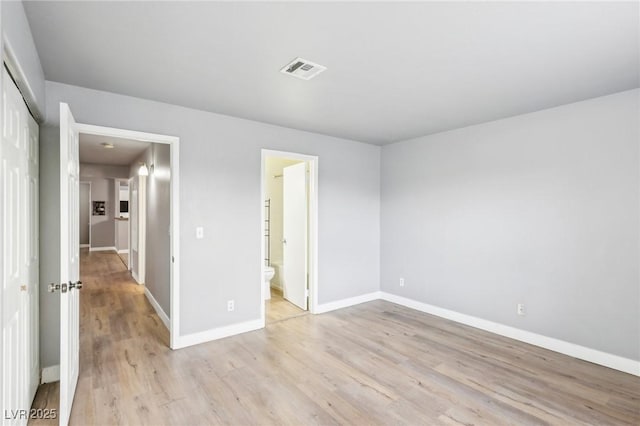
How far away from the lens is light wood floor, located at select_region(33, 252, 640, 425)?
7.48 ft

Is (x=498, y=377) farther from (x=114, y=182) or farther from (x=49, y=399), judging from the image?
(x=114, y=182)

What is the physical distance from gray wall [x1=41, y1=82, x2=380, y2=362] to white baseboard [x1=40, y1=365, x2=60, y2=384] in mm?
281

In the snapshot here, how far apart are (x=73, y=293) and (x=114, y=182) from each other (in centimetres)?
976

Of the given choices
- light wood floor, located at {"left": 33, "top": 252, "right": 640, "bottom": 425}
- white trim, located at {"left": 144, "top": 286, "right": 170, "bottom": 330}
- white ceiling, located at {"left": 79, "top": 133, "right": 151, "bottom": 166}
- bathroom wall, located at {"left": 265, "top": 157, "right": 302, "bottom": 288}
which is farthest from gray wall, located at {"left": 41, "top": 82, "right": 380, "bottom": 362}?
white ceiling, located at {"left": 79, "top": 133, "right": 151, "bottom": 166}

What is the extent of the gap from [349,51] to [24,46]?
73.2 inches

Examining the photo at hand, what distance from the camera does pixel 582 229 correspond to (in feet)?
10.3

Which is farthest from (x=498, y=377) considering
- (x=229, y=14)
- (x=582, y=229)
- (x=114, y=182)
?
(x=114, y=182)

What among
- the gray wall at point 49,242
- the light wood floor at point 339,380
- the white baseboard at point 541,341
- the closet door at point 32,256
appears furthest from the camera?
the white baseboard at point 541,341

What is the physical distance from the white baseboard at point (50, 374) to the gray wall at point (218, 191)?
281mm

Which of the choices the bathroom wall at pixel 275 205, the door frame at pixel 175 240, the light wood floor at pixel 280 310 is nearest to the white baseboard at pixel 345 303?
the light wood floor at pixel 280 310

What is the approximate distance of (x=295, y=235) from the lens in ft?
15.8

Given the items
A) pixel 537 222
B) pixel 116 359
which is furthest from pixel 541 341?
pixel 116 359

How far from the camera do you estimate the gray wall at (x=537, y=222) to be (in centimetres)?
293

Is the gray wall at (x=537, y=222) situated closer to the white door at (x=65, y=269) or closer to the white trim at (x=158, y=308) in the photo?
the white trim at (x=158, y=308)
